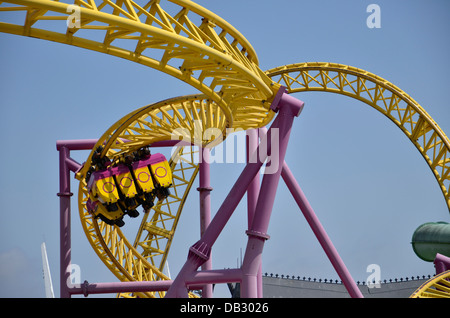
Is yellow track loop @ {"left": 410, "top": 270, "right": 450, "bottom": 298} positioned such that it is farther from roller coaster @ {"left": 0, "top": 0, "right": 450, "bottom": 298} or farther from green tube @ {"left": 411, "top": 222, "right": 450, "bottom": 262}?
green tube @ {"left": 411, "top": 222, "right": 450, "bottom": 262}

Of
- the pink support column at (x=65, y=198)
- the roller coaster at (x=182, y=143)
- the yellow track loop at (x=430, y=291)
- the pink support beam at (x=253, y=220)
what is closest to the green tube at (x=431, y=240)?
the roller coaster at (x=182, y=143)

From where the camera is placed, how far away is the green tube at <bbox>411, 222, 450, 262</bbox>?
2523 cm

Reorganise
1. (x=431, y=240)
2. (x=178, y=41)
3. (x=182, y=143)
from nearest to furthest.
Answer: (x=178, y=41) → (x=182, y=143) → (x=431, y=240)

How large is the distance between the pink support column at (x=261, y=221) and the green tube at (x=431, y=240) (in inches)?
543

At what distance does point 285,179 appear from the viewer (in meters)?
16.5

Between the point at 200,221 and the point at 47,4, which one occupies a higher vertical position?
the point at 47,4

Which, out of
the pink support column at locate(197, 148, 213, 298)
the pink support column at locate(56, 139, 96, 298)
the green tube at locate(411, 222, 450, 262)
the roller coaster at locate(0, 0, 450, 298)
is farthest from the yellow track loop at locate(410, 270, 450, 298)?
the green tube at locate(411, 222, 450, 262)

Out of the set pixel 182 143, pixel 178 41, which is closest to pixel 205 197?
pixel 182 143

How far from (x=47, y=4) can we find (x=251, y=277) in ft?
19.3

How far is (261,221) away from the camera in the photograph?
12914 mm

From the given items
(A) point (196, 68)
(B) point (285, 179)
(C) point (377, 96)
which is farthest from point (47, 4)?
(C) point (377, 96)

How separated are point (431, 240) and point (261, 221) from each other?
14.4m

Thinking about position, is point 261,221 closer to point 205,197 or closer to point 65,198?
point 205,197
